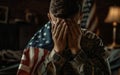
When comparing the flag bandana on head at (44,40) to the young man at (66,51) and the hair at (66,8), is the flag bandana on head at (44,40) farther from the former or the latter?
the hair at (66,8)

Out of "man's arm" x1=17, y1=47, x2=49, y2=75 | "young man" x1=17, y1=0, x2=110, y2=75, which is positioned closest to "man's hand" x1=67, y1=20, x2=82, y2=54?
"young man" x1=17, y1=0, x2=110, y2=75

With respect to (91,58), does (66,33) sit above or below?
above

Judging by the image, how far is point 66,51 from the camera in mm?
1138

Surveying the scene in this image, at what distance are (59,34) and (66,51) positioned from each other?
0.07 metres

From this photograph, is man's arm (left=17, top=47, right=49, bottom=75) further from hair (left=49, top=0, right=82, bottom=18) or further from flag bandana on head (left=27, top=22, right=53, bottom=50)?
hair (left=49, top=0, right=82, bottom=18)

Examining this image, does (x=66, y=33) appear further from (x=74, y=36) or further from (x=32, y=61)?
(x=32, y=61)

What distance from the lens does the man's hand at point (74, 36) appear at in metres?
1.10

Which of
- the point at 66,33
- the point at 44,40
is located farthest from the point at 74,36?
the point at 44,40

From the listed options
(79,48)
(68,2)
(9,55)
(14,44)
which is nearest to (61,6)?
(68,2)

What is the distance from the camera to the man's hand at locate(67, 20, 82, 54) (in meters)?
1.10

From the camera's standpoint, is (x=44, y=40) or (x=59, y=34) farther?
(x=44, y=40)

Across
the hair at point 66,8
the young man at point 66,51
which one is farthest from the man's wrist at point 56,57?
the hair at point 66,8

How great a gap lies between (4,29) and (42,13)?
0.66 m

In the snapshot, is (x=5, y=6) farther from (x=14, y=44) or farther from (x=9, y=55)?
(x=9, y=55)
